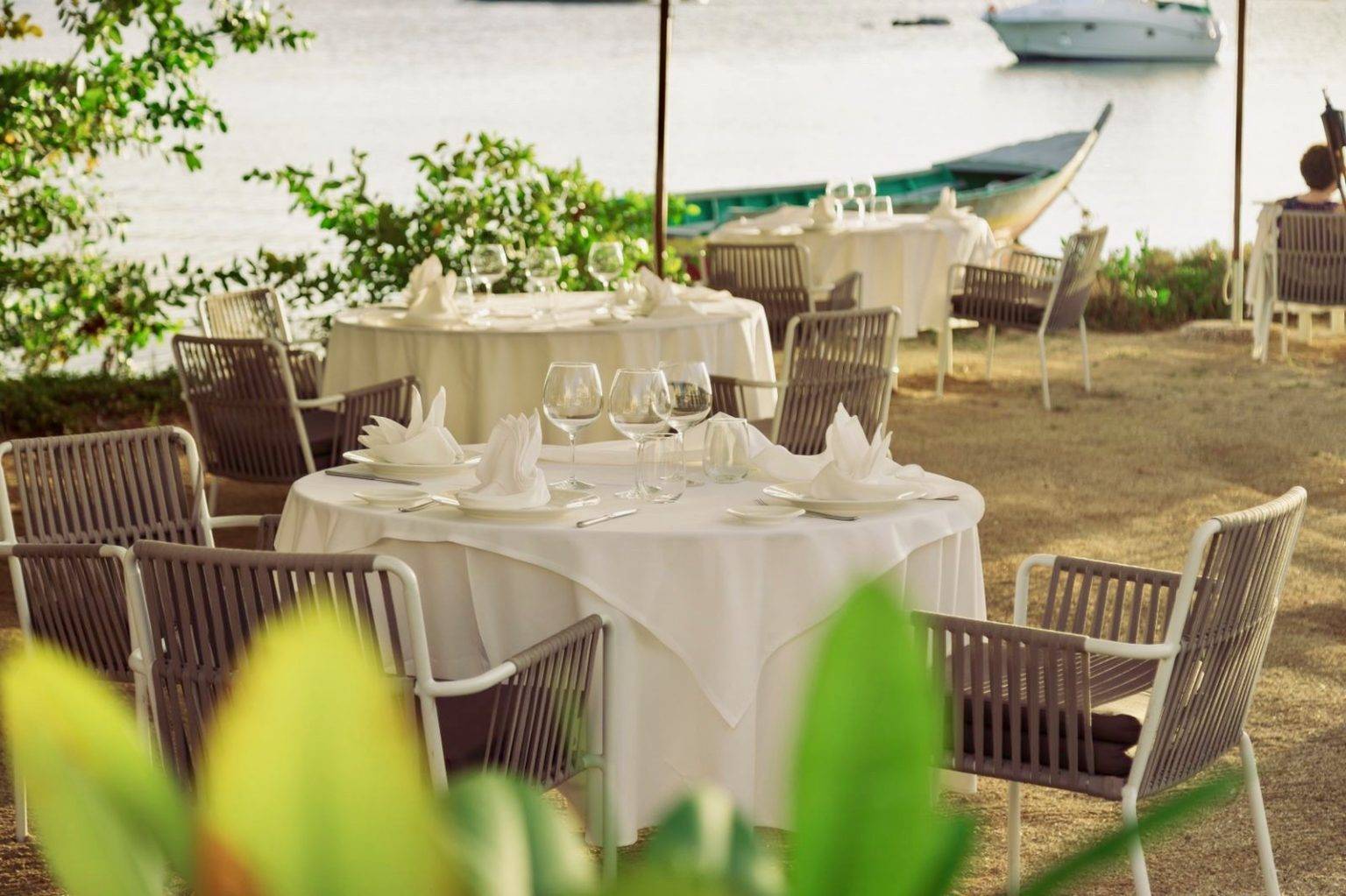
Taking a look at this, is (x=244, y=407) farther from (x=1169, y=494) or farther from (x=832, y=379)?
(x=1169, y=494)

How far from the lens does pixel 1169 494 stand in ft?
22.1

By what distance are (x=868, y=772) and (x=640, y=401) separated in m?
2.88

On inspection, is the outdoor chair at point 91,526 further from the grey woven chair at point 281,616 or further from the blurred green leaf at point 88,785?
the blurred green leaf at point 88,785

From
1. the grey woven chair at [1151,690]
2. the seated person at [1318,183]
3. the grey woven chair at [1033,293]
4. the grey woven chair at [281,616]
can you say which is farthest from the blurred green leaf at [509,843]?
the seated person at [1318,183]

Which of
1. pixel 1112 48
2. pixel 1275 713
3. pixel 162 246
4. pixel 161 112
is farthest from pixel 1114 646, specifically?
pixel 1112 48

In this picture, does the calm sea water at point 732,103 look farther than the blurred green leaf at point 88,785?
Yes

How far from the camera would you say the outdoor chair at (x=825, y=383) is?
18.3 ft

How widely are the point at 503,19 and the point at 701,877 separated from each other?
228 feet

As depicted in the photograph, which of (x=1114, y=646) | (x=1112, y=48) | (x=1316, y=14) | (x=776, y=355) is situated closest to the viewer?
(x=1114, y=646)

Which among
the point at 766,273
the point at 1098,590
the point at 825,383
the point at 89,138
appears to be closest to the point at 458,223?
the point at 766,273

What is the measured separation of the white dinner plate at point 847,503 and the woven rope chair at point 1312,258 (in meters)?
6.28

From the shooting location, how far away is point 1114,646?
2.65 metres

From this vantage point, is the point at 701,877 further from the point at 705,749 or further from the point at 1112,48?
the point at 1112,48

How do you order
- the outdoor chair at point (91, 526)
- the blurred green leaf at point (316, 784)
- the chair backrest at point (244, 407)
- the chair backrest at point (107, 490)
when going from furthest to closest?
the chair backrest at point (244, 407) → the chair backrest at point (107, 490) → the outdoor chair at point (91, 526) → the blurred green leaf at point (316, 784)
